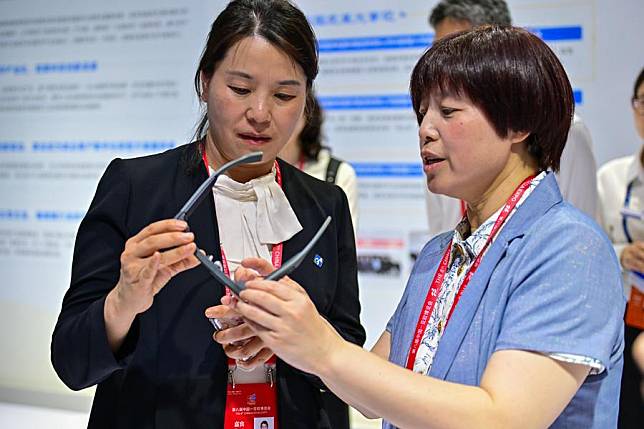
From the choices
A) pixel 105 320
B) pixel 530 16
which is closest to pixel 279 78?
pixel 105 320

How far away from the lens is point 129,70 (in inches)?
179

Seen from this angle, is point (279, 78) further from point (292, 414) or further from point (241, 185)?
point (292, 414)

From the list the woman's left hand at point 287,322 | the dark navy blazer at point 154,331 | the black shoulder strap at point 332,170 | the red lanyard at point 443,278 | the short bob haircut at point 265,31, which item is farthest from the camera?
the black shoulder strap at point 332,170

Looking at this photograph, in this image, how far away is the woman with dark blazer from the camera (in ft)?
4.69

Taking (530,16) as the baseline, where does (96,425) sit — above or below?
below

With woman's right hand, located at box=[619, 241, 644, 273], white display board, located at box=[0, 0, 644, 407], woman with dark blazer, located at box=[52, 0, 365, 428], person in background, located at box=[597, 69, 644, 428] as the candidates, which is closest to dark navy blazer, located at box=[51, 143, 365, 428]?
woman with dark blazer, located at box=[52, 0, 365, 428]

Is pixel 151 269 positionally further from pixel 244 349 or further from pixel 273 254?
pixel 273 254

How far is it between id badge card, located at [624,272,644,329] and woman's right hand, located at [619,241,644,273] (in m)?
0.03

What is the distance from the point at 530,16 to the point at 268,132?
2.44m

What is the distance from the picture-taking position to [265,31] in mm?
1515

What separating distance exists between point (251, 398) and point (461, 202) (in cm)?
140

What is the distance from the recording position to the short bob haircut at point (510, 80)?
1247mm

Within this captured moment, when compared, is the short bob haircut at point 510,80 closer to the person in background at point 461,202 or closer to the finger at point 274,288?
the finger at point 274,288

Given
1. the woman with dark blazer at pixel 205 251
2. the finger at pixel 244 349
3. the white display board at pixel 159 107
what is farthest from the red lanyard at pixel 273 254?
the white display board at pixel 159 107
